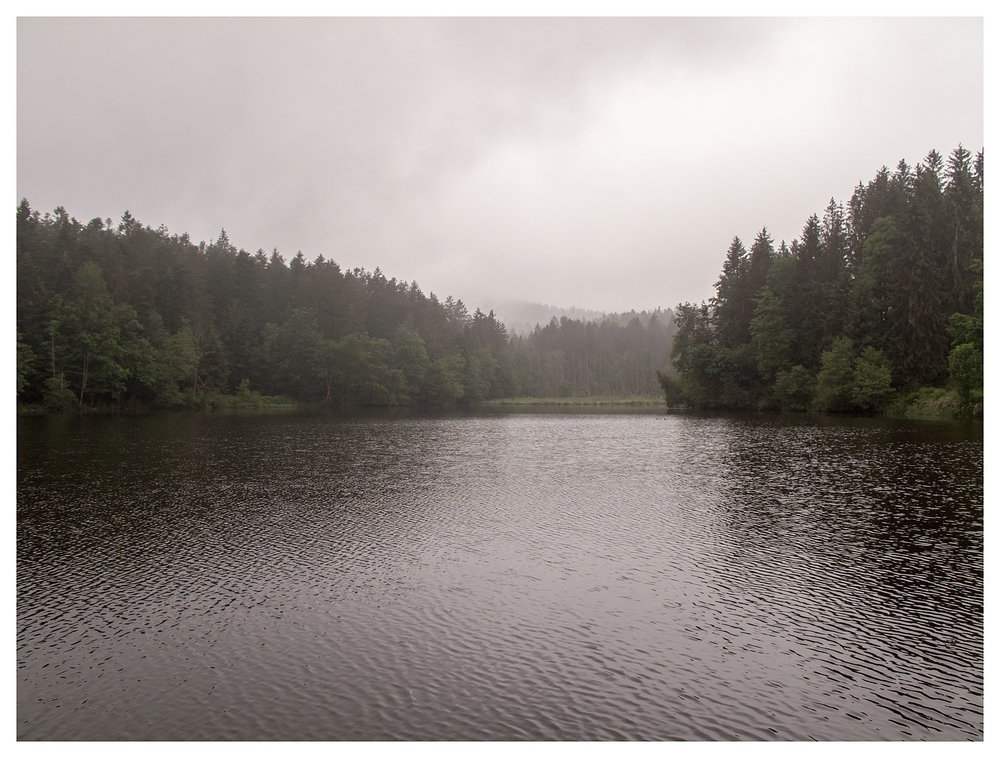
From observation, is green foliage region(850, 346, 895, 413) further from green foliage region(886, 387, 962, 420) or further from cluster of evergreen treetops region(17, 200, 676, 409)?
cluster of evergreen treetops region(17, 200, 676, 409)

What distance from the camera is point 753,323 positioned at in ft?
261

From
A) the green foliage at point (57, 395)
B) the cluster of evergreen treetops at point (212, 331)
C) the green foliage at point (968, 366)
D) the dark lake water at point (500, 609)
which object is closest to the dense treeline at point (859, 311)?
the green foliage at point (968, 366)

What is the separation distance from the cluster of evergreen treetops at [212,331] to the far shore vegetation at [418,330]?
31cm

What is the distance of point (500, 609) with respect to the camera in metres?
9.82

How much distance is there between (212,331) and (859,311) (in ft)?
288

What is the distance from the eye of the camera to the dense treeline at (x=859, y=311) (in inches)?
2383

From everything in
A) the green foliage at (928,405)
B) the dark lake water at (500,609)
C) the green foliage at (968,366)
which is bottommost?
the dark lake water at (500,609)

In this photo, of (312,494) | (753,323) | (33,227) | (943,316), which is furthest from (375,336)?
(312,494)

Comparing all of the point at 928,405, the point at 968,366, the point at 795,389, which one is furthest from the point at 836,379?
the point at 968,366

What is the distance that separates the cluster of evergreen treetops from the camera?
71.4 m

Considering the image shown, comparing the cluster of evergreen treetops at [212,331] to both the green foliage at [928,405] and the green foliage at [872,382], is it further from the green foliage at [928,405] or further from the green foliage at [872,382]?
the green foliage at [928,405]

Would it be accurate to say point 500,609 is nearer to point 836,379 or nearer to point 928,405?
A: point 928,405

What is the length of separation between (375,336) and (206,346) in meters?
38.5

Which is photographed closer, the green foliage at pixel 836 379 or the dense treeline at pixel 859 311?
the dense treeline at pixel 859 311
